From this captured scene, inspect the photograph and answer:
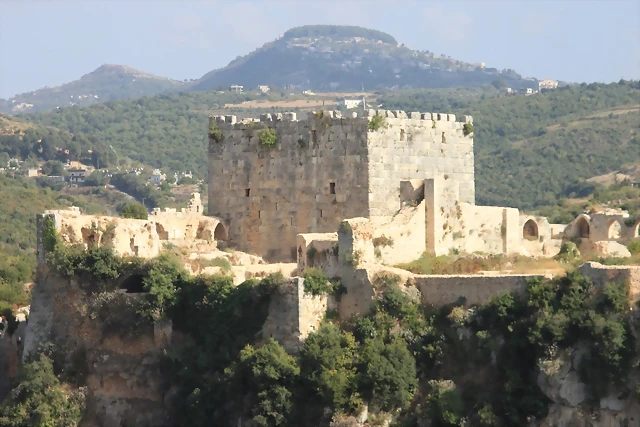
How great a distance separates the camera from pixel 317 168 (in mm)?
44094

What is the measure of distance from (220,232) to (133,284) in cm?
386

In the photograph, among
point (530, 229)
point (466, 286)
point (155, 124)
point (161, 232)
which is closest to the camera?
point (466, 286)

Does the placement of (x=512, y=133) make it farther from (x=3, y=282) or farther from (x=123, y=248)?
(x=123, y=248)

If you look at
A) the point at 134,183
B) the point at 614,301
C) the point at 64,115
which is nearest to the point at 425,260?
the point at 614,301

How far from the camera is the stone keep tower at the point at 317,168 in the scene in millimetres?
43562

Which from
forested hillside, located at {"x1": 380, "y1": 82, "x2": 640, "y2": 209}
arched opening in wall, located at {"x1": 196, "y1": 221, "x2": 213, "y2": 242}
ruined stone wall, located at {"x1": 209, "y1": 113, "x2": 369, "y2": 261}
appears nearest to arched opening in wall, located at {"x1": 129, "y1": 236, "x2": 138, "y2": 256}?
arched opening in wall, located at {"x1": 196, "y1": 221, "x2": 213, "y2": 242}

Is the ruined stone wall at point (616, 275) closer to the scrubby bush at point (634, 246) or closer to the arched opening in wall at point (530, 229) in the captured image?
the scrubby bush at point (634, 246)

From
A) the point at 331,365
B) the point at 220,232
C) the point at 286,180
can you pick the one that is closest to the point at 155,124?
the point at 220,232

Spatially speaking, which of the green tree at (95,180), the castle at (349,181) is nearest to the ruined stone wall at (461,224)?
the castle at (349,181)

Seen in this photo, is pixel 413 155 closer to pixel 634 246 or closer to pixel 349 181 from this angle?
pixel 349 181

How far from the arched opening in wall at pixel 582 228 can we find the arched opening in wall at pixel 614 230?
2.20ft

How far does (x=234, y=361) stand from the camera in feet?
129

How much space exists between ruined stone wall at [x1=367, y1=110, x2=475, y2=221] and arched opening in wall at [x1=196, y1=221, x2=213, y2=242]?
4.65 meters

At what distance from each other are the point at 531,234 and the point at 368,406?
43.5 ft
